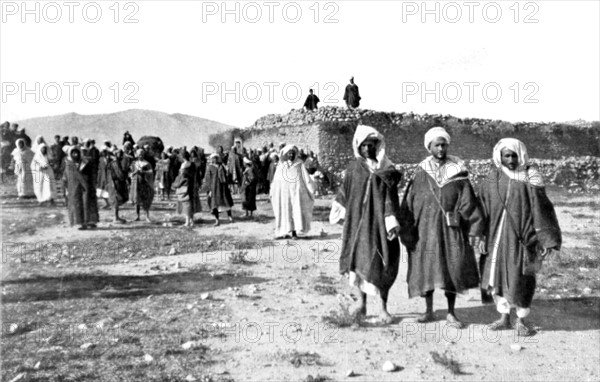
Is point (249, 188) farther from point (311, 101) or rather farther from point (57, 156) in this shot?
point (311, 101)

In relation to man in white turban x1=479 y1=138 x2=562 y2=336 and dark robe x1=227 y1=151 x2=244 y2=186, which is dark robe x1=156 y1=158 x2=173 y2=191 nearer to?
dark robe x1=227 y1=151 x2=244 y2=186

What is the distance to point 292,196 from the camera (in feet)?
32.2

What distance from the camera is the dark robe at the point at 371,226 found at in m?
5.10

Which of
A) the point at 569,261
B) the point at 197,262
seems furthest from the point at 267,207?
the point at 569,261

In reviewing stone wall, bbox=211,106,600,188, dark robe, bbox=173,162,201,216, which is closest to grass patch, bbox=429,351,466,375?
dark robe, bbox=173,162,201,216

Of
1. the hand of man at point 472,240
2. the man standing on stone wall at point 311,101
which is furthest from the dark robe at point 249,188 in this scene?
the man standing on stone wall at point 311,101

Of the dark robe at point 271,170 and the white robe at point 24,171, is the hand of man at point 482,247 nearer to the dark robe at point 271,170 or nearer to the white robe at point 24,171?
the dark robe at point 271,170

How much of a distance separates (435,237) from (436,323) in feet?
2.85

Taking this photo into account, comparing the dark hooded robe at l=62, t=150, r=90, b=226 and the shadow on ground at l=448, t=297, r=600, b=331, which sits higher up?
the dark hooded robe at l=62, t=150, r=90, b=226

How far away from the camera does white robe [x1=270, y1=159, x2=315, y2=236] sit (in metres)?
9.73

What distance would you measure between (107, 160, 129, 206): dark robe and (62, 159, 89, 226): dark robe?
1236 millimetres

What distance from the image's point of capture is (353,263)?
5230mm

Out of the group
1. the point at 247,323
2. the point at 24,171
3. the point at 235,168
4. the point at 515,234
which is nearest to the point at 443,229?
the point at 515,234

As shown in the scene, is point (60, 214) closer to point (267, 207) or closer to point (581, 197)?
point (267, 207)
